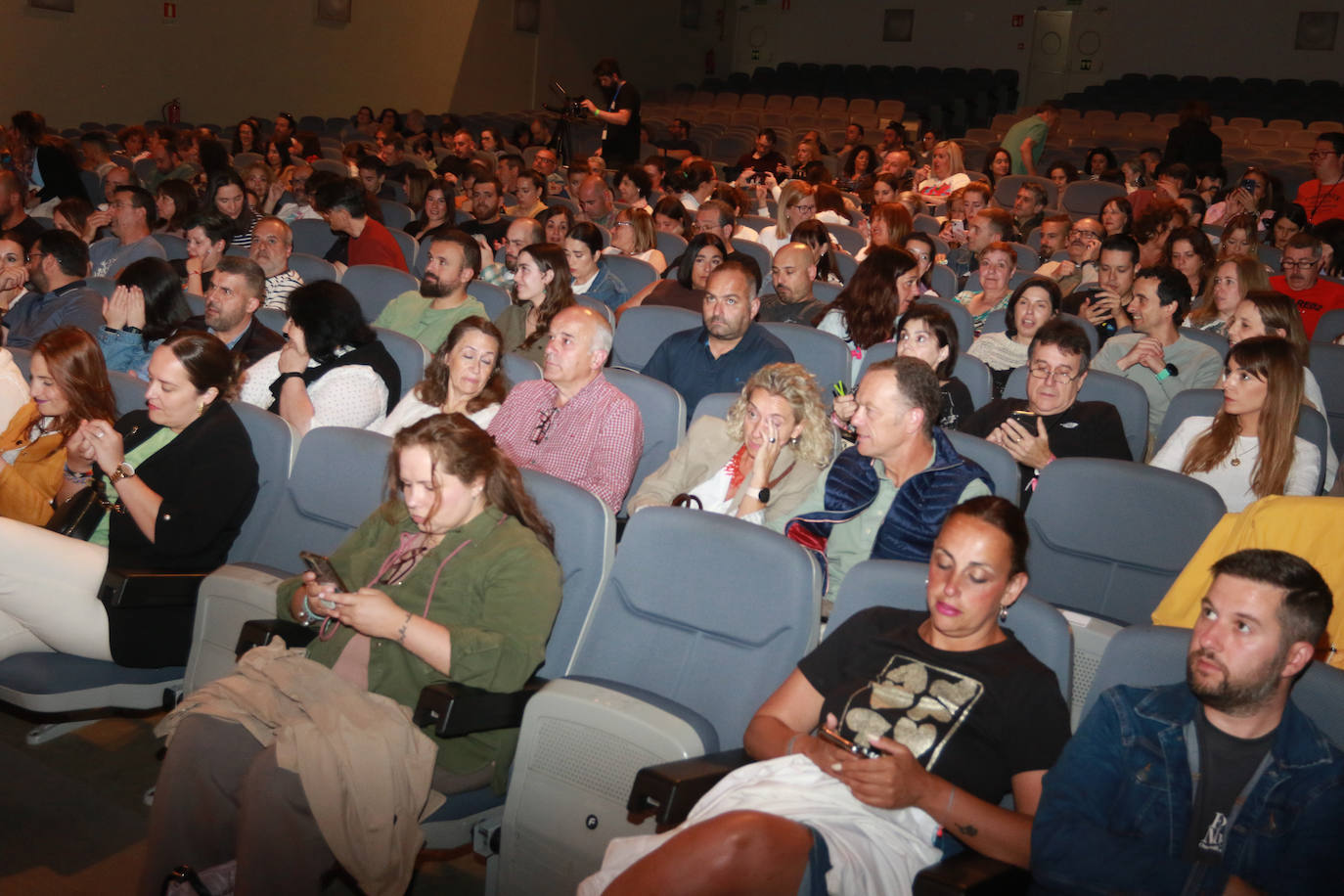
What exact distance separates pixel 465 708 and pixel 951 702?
2.87 ft

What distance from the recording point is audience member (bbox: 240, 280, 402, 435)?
3436 millimetres

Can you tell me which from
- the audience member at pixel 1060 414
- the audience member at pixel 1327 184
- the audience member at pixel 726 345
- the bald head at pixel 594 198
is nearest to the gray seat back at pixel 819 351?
the audience member at pixel 726 345

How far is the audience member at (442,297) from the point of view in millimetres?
4488

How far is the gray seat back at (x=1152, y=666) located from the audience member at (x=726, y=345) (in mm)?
2047

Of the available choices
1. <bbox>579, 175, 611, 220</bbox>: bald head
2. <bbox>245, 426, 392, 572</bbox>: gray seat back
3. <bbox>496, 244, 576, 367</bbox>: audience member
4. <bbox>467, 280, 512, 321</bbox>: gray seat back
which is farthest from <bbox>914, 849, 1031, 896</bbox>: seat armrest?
<bbox>579, 175, 611, 220</bbox>: bald head

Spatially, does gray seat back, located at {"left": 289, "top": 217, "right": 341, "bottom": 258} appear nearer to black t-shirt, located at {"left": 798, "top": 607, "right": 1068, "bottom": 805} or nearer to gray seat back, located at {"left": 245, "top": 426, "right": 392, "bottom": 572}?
gray seat back, located at {"left": 245, "top": 426, "right": 392, "bottom": 572}

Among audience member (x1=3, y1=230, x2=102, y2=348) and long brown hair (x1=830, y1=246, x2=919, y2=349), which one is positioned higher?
long brown hair (x1=830, y1=246, x2=919, y2=349)

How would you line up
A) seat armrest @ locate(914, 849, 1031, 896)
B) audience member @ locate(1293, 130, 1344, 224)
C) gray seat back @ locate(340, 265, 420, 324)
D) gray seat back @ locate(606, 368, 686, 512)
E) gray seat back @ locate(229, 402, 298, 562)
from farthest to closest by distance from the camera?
1. audience member @ locate(1293, 130, 1344, 224)
2. gray seat back @ locate(340, 265, 420, 324)
3. gray seat back @ locate(606, 368, 686, 512)
4. gray seat back @ locate(229, 402, 298, 562)
5. seat armrest @ locate(914, 849, 1031, 896)

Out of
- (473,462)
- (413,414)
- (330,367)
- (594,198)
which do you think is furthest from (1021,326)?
(594,198)

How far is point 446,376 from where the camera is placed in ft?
11.4

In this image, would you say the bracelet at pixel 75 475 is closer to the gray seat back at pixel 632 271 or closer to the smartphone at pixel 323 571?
the smartphone at pixel 323 571

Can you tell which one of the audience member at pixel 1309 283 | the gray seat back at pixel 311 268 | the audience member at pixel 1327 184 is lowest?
the gray seat back at pixel 311 268

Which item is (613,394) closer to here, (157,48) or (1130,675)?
(1130,675)

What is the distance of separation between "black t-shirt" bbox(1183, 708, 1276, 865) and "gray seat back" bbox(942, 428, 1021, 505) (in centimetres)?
99
